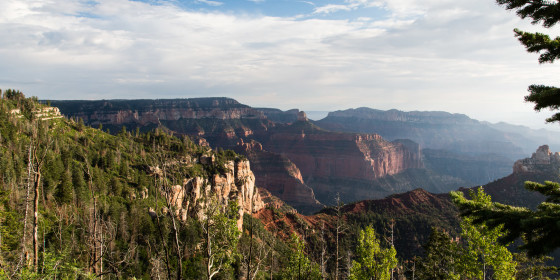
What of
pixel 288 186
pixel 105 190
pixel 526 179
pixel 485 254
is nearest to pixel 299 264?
pixel 485 254

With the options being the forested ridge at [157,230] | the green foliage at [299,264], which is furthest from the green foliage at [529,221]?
the green foliage at [299,264]

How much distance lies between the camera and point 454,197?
29.1 feet

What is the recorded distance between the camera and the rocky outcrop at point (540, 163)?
120m

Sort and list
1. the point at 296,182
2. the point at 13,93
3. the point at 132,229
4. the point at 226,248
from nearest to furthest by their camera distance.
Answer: the point at 226,248
the point at 132,229
the point at 13,93
the point at 296,182

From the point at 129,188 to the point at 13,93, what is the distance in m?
77.9

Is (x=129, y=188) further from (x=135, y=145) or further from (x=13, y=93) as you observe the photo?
(x=13, y=93)

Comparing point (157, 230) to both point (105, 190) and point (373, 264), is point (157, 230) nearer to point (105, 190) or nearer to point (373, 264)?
point (105, 190)

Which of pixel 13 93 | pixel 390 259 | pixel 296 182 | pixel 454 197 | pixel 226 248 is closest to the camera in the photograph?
pixel 454 197

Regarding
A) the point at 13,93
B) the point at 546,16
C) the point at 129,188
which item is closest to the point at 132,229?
the point at 129,188

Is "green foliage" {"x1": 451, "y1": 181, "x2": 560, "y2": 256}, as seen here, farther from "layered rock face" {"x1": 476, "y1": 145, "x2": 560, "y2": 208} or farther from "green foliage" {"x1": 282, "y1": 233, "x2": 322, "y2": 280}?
"layered rock face" {"x1": 476, "y1": 145, "x2": 560, "y2": 208}

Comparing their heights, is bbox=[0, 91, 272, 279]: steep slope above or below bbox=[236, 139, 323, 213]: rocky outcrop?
above

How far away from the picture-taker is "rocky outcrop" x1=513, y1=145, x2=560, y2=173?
12015cm

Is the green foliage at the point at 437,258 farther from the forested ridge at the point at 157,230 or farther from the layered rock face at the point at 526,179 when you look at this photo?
the layered rock face at the point at 526,179

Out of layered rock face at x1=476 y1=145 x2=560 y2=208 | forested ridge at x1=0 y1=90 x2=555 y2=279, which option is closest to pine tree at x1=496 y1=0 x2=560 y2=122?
forested ridge at x1=0 y1=90 x2=555 y2=279
